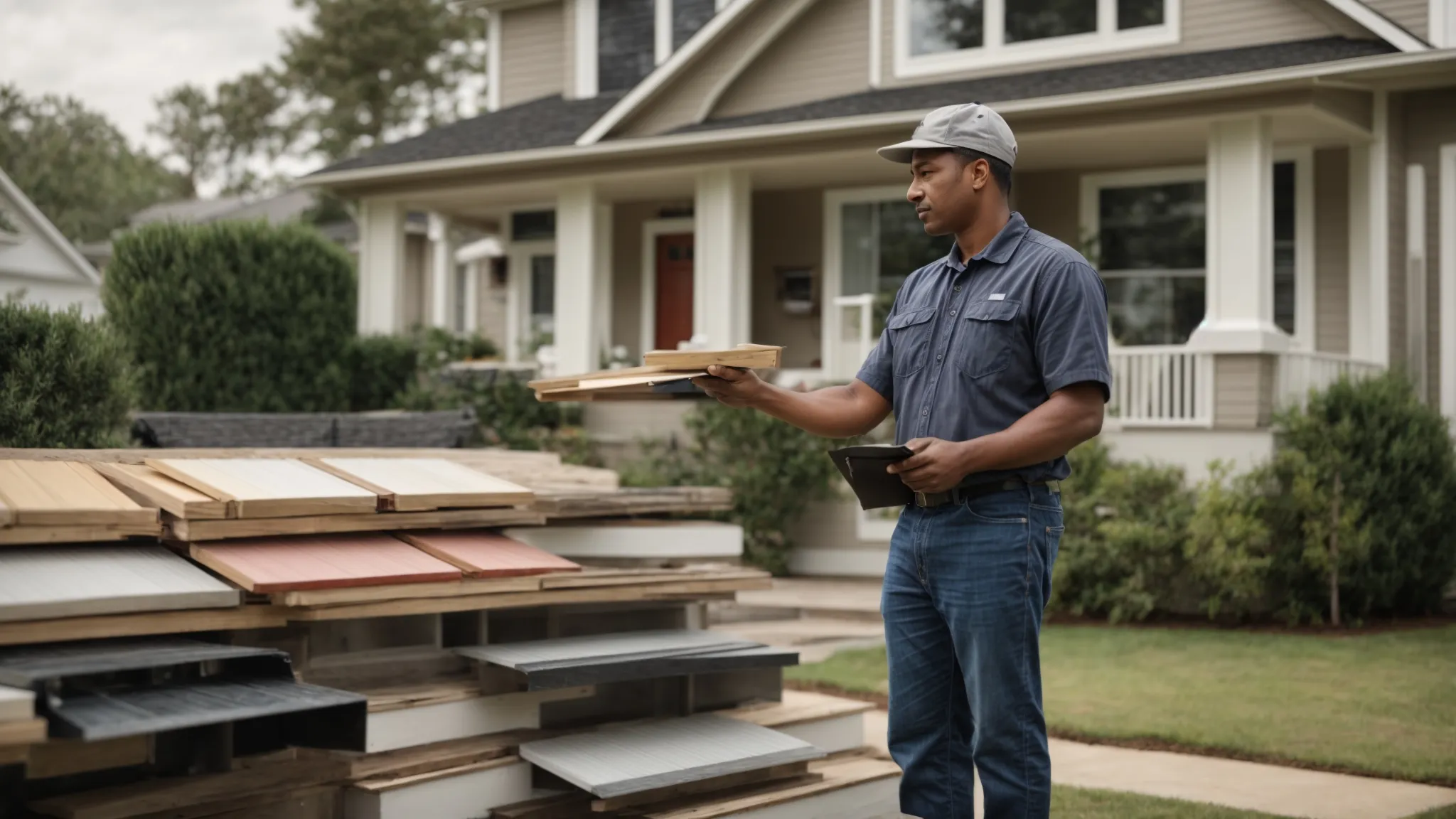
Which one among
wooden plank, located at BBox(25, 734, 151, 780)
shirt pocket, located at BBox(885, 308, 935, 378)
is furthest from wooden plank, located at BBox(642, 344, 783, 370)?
wooden plank, located at BBox(25, 734, 151, 780)

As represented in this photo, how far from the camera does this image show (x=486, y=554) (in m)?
4.16

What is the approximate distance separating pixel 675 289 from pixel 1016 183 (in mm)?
4278

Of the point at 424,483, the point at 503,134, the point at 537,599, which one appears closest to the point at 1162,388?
the point at 503,134

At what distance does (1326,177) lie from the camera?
40.2 feet

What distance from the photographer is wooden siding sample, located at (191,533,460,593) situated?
11.5ft

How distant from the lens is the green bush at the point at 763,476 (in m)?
12.3

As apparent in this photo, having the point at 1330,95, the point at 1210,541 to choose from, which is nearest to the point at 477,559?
→ the point at 1210,541

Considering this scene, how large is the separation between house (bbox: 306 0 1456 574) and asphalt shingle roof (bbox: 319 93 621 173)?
7 cm

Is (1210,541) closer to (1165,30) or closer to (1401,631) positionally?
(1401,631)

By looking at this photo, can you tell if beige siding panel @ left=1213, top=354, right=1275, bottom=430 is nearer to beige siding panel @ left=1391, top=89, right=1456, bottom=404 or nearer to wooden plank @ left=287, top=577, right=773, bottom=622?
beige siding panel @ left=1391, top=89, right=1456, bottom=404

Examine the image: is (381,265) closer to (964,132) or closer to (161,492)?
(161,492)

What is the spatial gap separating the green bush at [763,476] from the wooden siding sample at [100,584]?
8727 mm

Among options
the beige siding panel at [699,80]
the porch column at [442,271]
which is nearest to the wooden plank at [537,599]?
the beige siding panel at [699,80]

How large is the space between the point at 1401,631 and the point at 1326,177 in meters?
4.69
